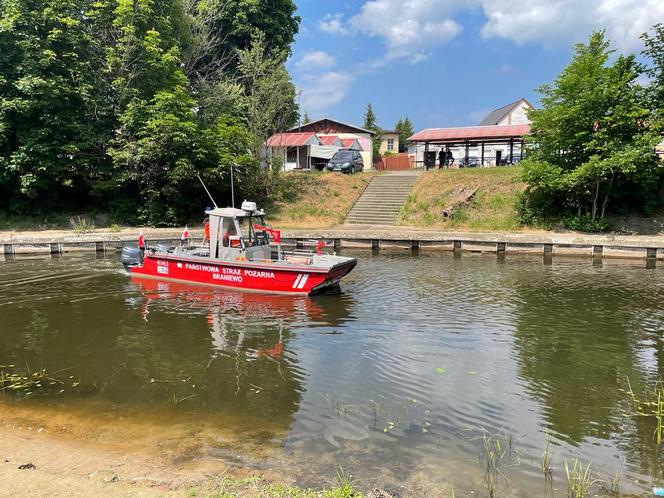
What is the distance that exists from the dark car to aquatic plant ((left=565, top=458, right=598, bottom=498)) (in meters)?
29.8

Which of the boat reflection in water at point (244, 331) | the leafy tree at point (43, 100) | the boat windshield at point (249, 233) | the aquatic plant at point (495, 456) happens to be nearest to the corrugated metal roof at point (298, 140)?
the leafy tree at point (43, 100)

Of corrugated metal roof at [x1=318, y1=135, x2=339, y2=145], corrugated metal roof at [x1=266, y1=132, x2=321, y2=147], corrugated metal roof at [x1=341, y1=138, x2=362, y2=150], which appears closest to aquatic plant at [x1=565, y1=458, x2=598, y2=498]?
corrugated metal roof at [x1=266, y1=132, x2=321, y2=147]

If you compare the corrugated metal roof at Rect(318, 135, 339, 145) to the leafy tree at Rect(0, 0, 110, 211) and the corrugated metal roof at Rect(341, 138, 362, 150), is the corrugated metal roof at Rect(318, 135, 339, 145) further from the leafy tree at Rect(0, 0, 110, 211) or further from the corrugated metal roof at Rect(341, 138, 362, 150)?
the leafy tree at Rect(0, 0, 110, 211)

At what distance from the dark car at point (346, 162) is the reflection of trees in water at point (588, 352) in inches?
808

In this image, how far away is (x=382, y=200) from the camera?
28.7m

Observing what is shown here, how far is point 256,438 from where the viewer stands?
570 centimetres

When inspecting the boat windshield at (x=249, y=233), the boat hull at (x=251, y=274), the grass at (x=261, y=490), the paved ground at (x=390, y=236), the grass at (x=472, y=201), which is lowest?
the grass at (x=261, y=490)

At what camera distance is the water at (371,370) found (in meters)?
5.41

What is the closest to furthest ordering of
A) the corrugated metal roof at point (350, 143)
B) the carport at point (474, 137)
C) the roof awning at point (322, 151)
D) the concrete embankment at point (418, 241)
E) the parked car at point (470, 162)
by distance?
1. the concrete embankment at point (418, 241)
2. the carport at point (474, 137)
3. the parked car at point (470, 162)
4. the roof awning at point (322, 151)
5. the corrugated metal roof at point (350, 143)

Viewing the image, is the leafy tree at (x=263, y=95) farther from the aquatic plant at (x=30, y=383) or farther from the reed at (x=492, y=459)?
the reed at (x=492, y=459)

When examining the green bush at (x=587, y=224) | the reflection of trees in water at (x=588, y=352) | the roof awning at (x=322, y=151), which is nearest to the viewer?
the reflection of trees in water at (x=588, y=352)

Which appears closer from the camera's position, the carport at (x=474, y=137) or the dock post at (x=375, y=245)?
the dock post at (x=375, y=245)

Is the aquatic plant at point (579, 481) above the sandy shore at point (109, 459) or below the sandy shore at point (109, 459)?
below

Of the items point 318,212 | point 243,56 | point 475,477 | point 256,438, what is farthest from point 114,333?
point 243,56
